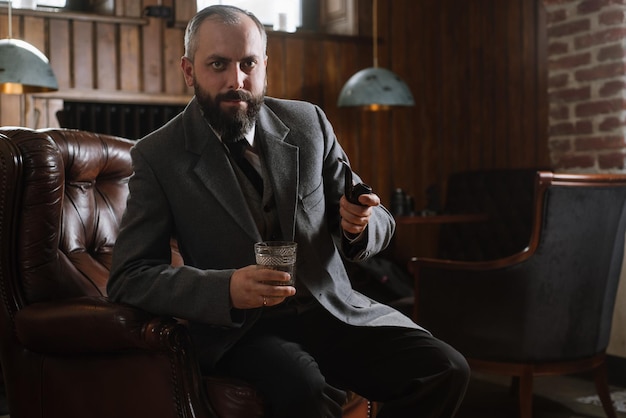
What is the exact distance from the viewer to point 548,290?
288 centimetres

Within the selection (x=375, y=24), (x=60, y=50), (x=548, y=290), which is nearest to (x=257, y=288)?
(x=548, y=290)

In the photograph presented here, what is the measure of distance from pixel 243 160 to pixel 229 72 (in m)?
0.23

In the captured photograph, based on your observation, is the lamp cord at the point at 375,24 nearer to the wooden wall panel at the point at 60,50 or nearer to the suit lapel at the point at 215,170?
the wooden wall panel at the point at 60,50

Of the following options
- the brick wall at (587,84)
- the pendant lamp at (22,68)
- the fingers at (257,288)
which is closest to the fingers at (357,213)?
the fingers at (257,288)

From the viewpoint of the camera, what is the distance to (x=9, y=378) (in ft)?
6.91

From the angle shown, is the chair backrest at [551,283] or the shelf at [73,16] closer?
the chair backrest at [551,283]

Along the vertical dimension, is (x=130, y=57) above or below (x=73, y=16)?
below

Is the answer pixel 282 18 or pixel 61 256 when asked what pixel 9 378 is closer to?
pixel 61 256

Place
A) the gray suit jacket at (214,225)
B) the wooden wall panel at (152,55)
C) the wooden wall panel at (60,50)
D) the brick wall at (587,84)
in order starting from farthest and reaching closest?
the wooden wall panel at (152,55)
the wooden wall panel at (60,50)
the brick wall at (587,84)
the gray suit jacket at (214,225)

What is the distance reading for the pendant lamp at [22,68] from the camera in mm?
3404

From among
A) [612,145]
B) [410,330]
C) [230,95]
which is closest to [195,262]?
[230,95]

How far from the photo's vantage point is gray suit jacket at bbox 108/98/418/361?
1837mm

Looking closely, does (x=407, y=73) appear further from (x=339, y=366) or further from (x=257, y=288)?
(x=257, y=288)

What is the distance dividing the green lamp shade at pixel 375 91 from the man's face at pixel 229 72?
237 centimetres
